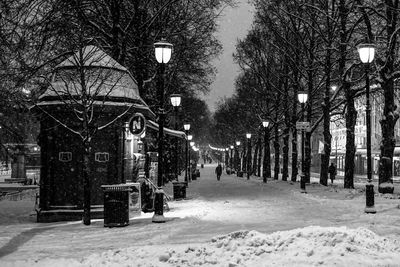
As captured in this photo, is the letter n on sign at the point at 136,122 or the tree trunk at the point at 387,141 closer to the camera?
the letter n on sign at the point at 136,122

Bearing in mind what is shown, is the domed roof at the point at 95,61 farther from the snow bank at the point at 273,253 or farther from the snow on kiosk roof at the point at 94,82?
the snow bank at the point at 273,253

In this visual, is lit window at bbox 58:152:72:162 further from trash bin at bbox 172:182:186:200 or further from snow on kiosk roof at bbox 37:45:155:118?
trash bin at bbox 172:182:186:200

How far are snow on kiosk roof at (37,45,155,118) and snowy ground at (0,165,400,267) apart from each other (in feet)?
12.0

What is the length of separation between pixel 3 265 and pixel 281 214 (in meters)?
9.40

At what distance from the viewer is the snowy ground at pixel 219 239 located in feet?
28.1

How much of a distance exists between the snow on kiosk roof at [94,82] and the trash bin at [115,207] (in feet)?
8.68

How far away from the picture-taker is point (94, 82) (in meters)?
14.8

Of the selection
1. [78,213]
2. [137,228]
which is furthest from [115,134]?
[137,228]

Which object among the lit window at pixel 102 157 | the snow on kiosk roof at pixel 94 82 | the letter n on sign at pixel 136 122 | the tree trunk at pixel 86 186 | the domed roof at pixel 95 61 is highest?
the domed roof at pixel 95 61

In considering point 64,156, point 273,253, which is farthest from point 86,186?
point 273,253

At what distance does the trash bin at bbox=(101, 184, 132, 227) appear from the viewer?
13.5m

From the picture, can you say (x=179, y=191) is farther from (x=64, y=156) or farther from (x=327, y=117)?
(x=327, y=117)

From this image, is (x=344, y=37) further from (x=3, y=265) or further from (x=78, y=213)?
(x=3, y=265)

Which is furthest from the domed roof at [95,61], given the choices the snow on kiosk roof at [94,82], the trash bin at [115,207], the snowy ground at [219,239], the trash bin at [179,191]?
the trash bin at [179,191]
